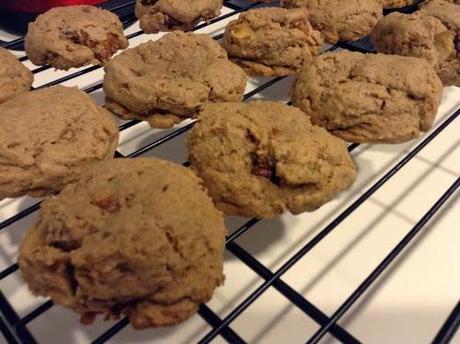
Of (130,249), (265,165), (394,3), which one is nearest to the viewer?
(130,249)

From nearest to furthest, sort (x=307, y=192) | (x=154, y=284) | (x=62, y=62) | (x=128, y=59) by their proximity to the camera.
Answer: (x=154, y=284) → (x=307, y=192) → (x=128, y=59) → (x=62, y=62)

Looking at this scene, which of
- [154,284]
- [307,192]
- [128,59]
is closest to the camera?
[154,284]

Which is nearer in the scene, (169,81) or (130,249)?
(130,249)

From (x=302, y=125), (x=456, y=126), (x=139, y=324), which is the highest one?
(x=302, y=125)

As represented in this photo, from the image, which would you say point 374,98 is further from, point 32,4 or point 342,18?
point 32,4

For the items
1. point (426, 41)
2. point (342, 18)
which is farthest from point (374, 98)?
point (342, 18)

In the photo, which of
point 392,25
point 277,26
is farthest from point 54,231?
point 392,25

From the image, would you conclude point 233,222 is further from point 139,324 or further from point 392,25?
point 392,25
